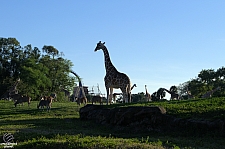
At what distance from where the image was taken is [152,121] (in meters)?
17.0

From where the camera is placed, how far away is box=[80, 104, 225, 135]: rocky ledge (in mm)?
15242

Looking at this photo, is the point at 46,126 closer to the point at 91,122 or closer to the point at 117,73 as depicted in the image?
the point at 91,122

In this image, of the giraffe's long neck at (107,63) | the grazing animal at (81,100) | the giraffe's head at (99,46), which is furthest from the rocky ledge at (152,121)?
the grazing animal at (81,100)

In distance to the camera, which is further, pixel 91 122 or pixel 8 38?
pixel 8 38

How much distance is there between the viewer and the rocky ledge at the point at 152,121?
15242 mm

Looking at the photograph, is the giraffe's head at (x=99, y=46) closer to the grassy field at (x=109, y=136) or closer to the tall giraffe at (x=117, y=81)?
the tall giraffe at (x=117, y=81)

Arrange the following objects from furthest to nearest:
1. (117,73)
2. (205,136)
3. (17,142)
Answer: (117,73), (205,136), (17,142)

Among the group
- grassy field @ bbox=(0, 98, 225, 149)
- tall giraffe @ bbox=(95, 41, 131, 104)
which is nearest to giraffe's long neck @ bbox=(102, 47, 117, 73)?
tall giraffe @ bbox=(95, 41, 131, 104)

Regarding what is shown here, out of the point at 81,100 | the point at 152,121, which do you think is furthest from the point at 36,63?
the point at 152,121

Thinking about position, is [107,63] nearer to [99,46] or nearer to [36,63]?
[99,46]

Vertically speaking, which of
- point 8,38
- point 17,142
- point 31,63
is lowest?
point 17,142

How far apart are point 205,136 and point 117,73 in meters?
14.1

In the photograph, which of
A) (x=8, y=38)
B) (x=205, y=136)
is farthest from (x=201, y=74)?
(x=205, y=136)

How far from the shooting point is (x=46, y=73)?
5750 centimetres
